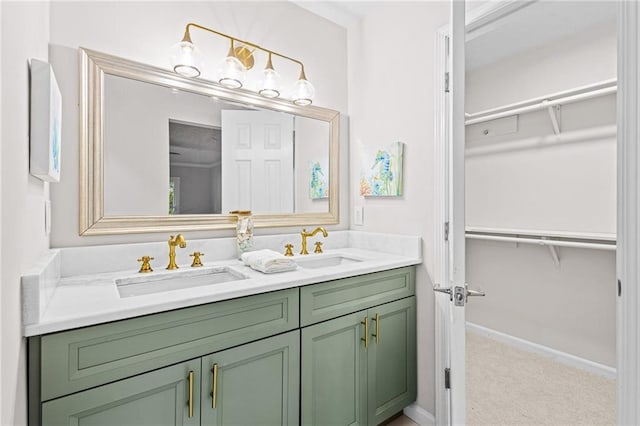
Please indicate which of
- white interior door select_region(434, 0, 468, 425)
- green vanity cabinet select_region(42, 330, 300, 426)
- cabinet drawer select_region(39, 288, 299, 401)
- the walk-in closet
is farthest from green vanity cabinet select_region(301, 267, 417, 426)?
the walk-in closet

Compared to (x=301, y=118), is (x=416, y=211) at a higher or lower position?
lower

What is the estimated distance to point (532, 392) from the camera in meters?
2.17

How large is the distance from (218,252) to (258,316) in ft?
2.04

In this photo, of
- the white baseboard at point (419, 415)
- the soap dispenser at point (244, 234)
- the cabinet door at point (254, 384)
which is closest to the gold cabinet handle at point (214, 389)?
the cabinet door at point (254, 384)

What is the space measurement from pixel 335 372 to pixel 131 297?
0.92 metres

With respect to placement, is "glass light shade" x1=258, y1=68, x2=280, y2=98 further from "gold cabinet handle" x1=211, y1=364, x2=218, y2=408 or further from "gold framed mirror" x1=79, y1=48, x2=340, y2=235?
"gold cabinet handle" x1=211, y1=364, x2=218, y2=408

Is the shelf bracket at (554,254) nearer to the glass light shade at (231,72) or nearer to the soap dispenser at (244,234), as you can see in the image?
the soap dispenser at (244,234)

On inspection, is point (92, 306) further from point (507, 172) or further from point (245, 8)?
point (507, 172)

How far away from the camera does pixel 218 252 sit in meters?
1.78

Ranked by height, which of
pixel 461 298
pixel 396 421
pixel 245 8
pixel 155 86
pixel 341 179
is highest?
pixel 245 8

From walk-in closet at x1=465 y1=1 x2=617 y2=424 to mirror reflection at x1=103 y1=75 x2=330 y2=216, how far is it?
1555mm

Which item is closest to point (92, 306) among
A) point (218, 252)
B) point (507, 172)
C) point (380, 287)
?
point (218, 252)

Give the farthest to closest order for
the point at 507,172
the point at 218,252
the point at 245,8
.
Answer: the point at 507,172 → the point at 245,8 → the point at 218,252

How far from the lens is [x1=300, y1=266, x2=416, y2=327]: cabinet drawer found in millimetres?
1425
